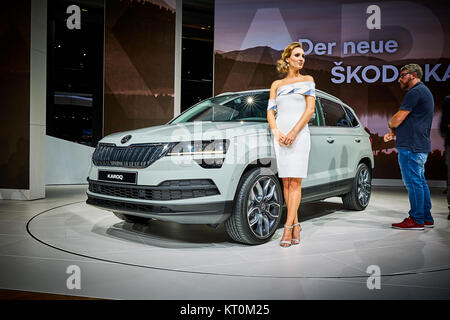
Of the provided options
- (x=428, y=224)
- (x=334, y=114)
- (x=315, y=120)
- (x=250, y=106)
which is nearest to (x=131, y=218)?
(x=250, y=106)

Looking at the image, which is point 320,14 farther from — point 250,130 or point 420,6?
point 250,130

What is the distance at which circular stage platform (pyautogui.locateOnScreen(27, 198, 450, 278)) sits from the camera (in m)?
3.25

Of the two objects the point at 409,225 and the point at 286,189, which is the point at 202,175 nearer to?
the point at 286,189

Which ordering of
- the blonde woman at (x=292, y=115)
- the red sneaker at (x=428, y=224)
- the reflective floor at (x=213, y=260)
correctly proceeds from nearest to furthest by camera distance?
the reflective floor at (x=213, y=260), the blonde woman at (x=292, y=115), the red sneaker at (x=428, y=224)

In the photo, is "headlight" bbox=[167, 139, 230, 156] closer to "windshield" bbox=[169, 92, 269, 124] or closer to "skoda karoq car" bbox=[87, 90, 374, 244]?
"skoda karoq car" bbox=[87, 90, 374, 244]

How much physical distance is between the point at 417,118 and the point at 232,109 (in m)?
2.09

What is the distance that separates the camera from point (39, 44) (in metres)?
6.98

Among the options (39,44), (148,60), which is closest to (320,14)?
(148,60)

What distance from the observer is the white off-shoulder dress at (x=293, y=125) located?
3818 millimetres

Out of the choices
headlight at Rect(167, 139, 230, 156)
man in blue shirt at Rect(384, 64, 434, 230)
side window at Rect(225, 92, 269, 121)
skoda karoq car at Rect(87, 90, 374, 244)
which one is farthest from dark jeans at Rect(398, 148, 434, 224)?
headlight at Rect(167, 139, 230, 156)

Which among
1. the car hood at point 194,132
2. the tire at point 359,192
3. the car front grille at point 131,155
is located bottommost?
the tire at point 359,192

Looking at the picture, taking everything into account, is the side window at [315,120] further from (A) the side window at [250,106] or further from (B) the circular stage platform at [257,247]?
(B) the circular stage platform at [257,247]

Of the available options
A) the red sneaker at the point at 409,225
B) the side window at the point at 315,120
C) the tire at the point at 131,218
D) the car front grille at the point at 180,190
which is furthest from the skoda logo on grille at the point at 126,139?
the red sneaker at the point at 409,225
